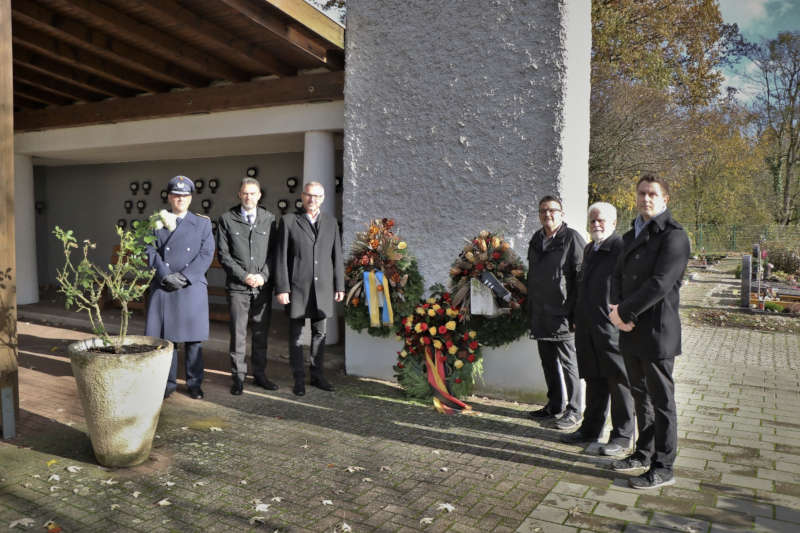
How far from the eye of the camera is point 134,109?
962 centimetres

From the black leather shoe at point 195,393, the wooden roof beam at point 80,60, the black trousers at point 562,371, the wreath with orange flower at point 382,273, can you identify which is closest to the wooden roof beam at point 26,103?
A: the wooden roof beam at point 80,60

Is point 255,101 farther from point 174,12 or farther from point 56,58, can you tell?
point 56,58

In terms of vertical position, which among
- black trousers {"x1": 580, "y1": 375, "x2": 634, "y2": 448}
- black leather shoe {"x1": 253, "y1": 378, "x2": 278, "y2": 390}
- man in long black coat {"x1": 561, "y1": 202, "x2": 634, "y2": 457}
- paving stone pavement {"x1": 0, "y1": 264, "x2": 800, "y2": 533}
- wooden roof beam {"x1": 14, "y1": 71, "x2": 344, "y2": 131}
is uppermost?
wooden roof beam {"x1": 14, "y1": 71, "x2": 344, "y2": 131}

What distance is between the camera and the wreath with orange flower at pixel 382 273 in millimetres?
6172

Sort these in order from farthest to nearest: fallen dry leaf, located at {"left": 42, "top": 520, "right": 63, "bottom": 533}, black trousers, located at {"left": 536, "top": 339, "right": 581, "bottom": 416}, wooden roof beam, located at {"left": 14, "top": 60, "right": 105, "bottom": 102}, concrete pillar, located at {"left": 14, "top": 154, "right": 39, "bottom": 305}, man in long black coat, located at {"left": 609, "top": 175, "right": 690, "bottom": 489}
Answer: concrete pillar, located at {"left": 14, "top": 154, "right": 39, "bottom": 305} < wooden roof beam, located at {"left": 14, "top": 60, "right": 105, "bottom": 102} < black trousers, located at {"left": 536, "top": 339, "right": 581, "bottom": 416} < man in long black coat, located at {"left": 609, "top": 175, "right": 690, "bottom": 489} < fallen dry leaf, located at {"left": 42, "top": 520, "right": 63, "bottom": 533}

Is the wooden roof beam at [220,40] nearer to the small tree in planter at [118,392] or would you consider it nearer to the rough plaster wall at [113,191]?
the rough plaster wall at [113,191]

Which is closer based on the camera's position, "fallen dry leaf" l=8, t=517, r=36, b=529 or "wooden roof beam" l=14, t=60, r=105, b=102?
"fallen dry leaf" l=8, t=517, r=36, b=529

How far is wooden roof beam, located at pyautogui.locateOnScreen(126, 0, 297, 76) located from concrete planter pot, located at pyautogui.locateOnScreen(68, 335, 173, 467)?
14.8 ft

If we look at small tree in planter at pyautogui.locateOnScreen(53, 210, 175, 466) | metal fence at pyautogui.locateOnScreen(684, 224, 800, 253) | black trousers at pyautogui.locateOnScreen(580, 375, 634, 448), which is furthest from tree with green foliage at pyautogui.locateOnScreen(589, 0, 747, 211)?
small tree in planter at pyautogui.locateOnScreen(53, 210, 175, 466)

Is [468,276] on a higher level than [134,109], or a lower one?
lower

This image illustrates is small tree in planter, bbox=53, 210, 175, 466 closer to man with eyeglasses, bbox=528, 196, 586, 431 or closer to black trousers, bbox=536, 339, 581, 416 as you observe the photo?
man with eyeglasses, bbox=528, 196, 586, 431

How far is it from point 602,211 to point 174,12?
5413mm

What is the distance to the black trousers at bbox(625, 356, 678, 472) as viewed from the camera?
3824 mm

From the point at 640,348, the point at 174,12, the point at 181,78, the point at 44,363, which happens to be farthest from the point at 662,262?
the point at 181,78
